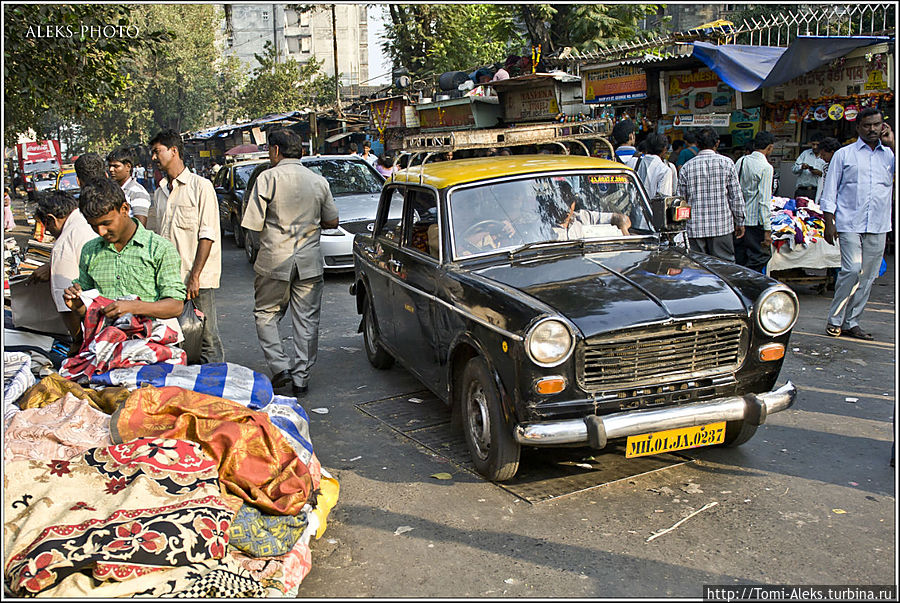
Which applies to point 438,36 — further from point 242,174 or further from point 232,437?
point 232,437

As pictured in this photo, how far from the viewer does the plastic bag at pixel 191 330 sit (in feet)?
15.9

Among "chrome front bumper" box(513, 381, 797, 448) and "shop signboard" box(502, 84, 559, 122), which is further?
"shop signboard" box(502, 84, 559, 122)

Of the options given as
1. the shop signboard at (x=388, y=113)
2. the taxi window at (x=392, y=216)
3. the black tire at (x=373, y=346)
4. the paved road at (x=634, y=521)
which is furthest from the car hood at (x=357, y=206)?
the shop signboard at (x=388, y=113)

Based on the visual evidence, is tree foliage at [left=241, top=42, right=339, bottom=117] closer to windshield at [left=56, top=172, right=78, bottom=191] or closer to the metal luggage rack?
windshield at [left=56, top=172, right=78, bottom=191]

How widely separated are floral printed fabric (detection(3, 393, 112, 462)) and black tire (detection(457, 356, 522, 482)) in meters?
2.01

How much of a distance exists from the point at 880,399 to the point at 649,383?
2734 millimetres

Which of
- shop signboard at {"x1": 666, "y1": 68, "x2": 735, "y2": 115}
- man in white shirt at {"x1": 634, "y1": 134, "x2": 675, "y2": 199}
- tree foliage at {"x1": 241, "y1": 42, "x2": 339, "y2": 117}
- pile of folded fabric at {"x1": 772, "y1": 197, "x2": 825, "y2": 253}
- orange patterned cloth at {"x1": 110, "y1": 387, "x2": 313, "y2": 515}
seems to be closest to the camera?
orange patterned cloth at {"x1": 110, "y1": 387, "x2": 313, "y2": 515}

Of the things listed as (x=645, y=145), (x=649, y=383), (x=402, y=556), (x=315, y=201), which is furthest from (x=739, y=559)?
(x=645, y=145)

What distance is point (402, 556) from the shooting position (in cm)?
383

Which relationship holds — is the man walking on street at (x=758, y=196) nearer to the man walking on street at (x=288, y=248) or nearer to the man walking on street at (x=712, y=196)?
the man walking on street at (x=712, y=196)

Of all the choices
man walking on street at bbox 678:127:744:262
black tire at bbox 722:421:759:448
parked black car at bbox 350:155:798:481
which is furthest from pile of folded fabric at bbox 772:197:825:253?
black tire at bbox 722:421:759:448

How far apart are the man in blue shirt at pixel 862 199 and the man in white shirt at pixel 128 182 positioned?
6287 mm

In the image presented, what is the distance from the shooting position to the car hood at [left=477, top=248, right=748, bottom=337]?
13.6ft

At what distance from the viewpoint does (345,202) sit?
12.4 metres
